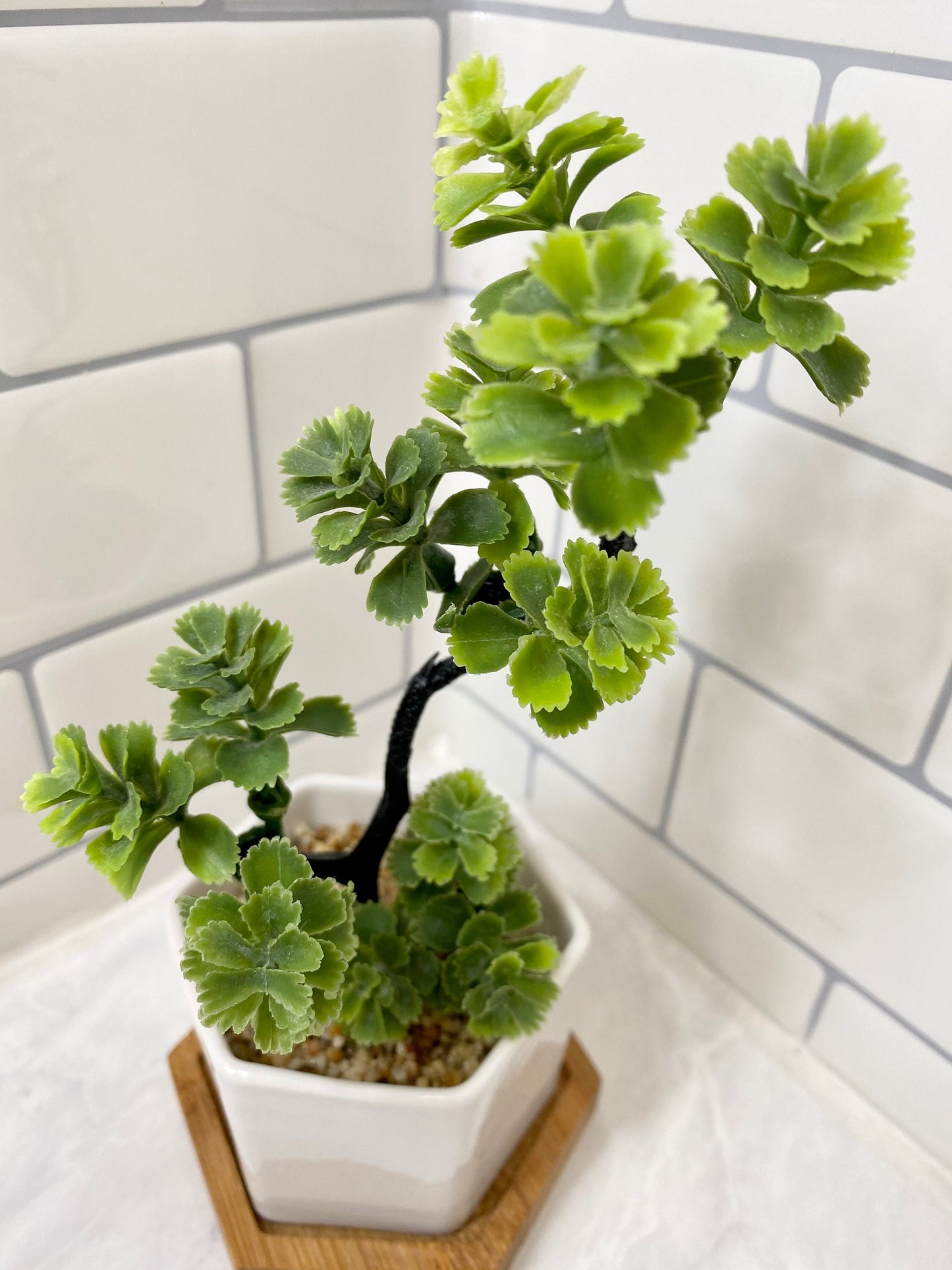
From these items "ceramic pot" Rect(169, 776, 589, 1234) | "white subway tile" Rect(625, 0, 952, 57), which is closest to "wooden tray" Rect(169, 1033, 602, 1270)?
"ceramic pot" Rect(169, 776, 589, 1234)

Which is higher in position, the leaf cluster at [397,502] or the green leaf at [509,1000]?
the leaf cluster at [397,502]

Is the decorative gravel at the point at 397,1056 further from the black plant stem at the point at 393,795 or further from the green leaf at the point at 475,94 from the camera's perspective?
the green leaf at the point at 475,94

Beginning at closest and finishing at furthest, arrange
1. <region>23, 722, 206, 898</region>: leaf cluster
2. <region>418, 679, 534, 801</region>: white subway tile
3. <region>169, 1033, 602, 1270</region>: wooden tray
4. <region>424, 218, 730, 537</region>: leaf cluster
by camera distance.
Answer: <region>424, 218, 730, 537</region>: leaf cluster, <region>23, 722, 206, 898</region>: leaf cluster, <region>169, 1033, 602, 1270</region>: wooden tray, <region>418, 679, 534, 801</region>: white subway tile

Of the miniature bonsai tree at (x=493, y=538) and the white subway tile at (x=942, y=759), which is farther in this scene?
the white subway tile at (x=942, y=759)

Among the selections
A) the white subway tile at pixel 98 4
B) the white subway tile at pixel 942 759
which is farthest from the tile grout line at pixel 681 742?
the white subway tile at pixel 98 4

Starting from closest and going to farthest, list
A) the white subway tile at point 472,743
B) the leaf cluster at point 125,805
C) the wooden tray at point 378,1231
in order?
the leaf cluster at point 125,805, the wooden tray at point 378,1231, the white subway tile at point 472,743

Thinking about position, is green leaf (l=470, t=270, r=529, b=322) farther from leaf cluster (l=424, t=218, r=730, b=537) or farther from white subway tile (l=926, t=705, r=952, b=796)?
white subway tile (l=926, t=705, r=952, b=796)

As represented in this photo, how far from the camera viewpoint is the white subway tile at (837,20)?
28 centimetres

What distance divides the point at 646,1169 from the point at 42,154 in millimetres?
464

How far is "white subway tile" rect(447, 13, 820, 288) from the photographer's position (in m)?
0.32

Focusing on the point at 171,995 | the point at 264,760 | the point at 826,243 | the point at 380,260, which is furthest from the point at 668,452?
the point at 171,995

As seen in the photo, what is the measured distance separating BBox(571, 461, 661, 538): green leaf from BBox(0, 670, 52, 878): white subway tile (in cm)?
30

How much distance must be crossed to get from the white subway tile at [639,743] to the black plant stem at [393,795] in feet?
0.45

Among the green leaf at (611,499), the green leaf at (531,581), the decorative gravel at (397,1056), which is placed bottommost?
the decorative gravel at (397,1056)
